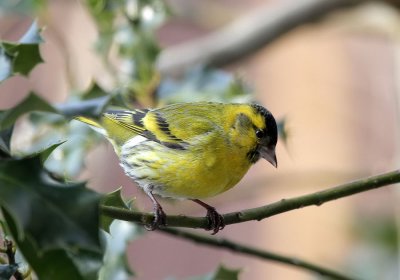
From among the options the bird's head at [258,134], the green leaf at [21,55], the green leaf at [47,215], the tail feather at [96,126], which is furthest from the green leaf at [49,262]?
the tail feather at [96,126]

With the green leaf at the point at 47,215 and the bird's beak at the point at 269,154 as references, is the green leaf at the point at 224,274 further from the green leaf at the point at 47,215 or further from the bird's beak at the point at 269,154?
the green leaf at the point at 47,215

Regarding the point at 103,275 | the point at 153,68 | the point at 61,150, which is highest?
the point at 153,68

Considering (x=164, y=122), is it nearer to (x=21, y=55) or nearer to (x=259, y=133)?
(x=259, y=133)

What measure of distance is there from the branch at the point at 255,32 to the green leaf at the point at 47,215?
271 centimetres

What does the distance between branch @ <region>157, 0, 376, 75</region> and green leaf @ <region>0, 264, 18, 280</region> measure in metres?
2.60

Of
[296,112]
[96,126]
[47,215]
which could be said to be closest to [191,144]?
[96,126]

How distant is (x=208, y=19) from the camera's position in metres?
4.57

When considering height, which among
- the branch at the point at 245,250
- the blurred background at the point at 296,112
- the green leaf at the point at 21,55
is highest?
the green leaf at the point at 21,55

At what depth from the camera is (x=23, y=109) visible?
1.15m

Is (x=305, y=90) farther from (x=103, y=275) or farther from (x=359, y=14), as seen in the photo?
(x=103, y=275)

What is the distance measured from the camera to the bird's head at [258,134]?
2096mm

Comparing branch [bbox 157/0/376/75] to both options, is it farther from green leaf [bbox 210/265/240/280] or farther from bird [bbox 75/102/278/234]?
green leaf [bbox 210/265/240/280]

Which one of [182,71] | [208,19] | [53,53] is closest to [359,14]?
[208,19]

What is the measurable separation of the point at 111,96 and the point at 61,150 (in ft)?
2.08
